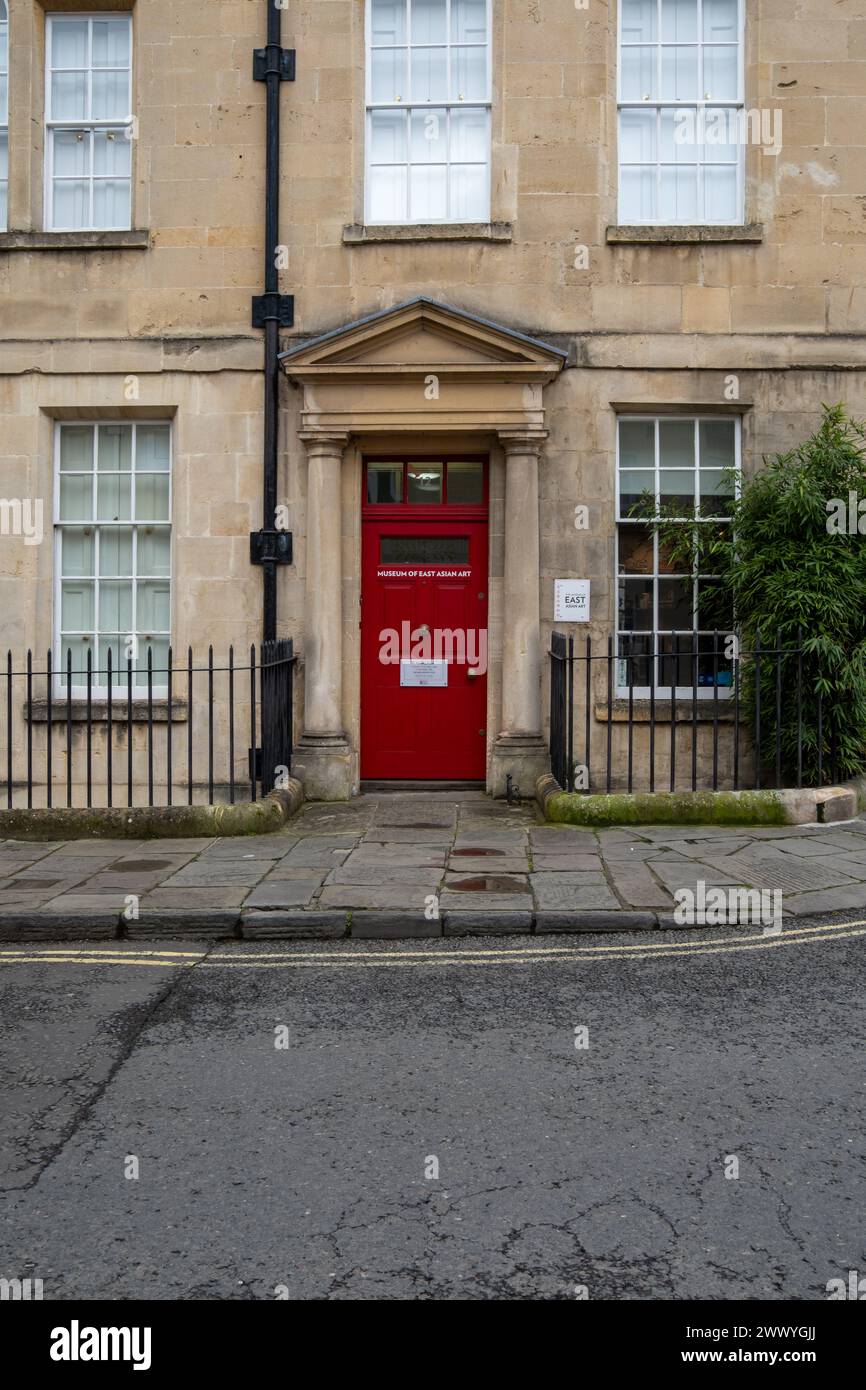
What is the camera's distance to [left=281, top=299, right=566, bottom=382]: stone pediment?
10555 millimetres

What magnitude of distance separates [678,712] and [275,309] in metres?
4.98

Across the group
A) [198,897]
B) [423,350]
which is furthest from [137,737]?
[198,897]

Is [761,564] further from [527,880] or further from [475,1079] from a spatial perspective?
[475,1079]

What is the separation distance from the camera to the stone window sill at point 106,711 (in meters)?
11.0

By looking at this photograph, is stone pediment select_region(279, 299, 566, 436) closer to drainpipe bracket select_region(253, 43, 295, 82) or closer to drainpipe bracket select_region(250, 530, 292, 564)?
drainpipe bracket select_region(250, 530, 292, 564)

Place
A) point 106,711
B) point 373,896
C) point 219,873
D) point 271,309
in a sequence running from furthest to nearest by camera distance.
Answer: point 106,711 < point 271,309 < point 219,873 < point 373,896

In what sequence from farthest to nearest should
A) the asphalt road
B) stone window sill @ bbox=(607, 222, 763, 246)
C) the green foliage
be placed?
stone window sill @ bbox=(607, 222, 763, 246) < the green foliage < the asphalt road

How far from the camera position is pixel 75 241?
437 inches

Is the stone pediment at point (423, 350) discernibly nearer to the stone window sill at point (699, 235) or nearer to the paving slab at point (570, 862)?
the stone window sill at point (699, 235)

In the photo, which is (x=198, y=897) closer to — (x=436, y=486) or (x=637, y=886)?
(x=637, y=886)

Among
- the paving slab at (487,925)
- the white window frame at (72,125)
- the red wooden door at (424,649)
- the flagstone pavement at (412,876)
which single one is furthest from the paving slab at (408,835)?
the white window frame at (72,125)

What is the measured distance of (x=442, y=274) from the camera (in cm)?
1092

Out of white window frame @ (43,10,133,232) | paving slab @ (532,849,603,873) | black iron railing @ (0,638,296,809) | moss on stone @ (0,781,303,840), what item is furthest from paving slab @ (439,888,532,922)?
white window frame @ (43,10,133,232)

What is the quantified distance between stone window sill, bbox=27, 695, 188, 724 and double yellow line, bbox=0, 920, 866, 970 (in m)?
4.73
